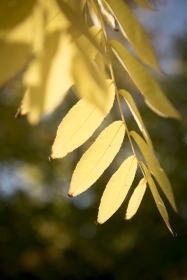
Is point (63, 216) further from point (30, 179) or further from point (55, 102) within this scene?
point (55, 102)

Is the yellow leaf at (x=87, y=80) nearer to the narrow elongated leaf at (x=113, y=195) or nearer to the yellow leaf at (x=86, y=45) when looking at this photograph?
the yellow leaf at (x=86, y=45)

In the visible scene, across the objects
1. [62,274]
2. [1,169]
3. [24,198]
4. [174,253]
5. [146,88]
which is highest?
[146,88]

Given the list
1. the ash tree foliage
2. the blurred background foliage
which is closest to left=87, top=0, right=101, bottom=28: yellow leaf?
the ash tree foliage

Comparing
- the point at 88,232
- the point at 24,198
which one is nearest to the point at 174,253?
the point at 88,232

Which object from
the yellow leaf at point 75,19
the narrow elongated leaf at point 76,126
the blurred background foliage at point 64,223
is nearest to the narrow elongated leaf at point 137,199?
the narrow elongated leaf at point 76,126

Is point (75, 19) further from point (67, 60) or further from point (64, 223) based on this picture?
point (64, 223)

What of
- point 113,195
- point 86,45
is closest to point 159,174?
point 113,195

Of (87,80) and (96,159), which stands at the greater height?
(87,80)
